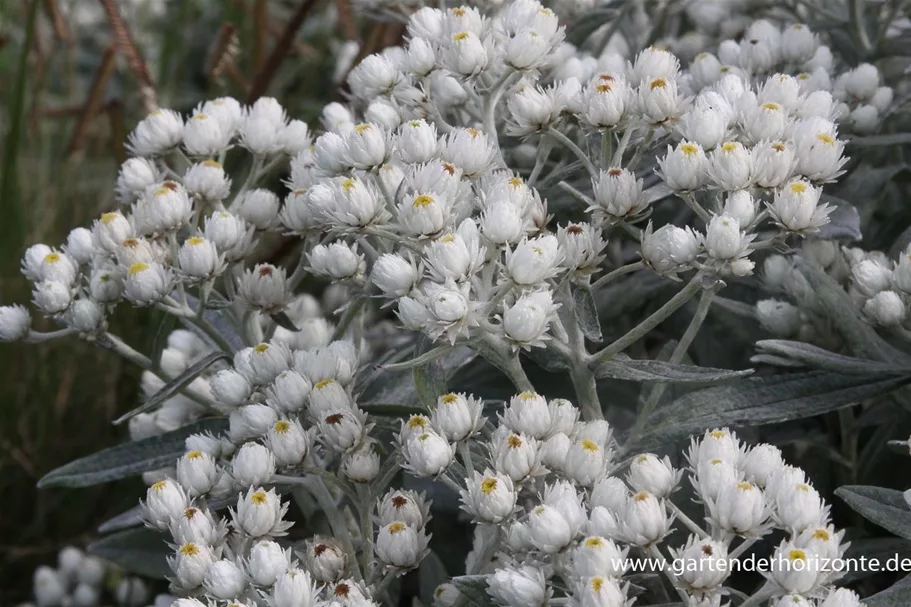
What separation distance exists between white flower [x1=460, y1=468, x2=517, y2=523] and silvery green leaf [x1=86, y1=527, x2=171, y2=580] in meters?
0.69

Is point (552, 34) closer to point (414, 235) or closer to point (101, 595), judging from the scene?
point (414, 235)

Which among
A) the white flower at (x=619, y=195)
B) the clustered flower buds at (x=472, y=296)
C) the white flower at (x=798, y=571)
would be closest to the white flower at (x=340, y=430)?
the clustered flower buds at (x=472, y=296)

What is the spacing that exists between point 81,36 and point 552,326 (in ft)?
10.3

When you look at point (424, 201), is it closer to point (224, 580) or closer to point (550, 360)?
point (550, 360)

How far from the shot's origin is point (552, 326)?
119 centimetres

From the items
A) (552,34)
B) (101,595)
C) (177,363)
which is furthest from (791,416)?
(101,595)

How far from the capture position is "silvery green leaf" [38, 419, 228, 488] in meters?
1.39

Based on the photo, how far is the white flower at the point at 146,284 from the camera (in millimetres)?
1251

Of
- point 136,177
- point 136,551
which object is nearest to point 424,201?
point 136,177

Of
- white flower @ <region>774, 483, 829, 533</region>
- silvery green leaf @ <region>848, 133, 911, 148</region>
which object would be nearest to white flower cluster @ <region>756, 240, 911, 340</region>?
silvery green leaf @ <region>848, 133, 911, 148</region>

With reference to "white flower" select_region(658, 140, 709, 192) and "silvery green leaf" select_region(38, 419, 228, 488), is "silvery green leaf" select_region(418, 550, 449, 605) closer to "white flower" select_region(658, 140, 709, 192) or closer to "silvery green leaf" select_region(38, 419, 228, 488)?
"silvery green leaf" select_region(38, 419, 228, 488)

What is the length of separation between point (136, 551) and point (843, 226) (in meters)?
1.05

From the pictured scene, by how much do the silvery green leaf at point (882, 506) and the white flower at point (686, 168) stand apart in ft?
1.14

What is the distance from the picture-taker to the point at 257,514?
1.09 m
